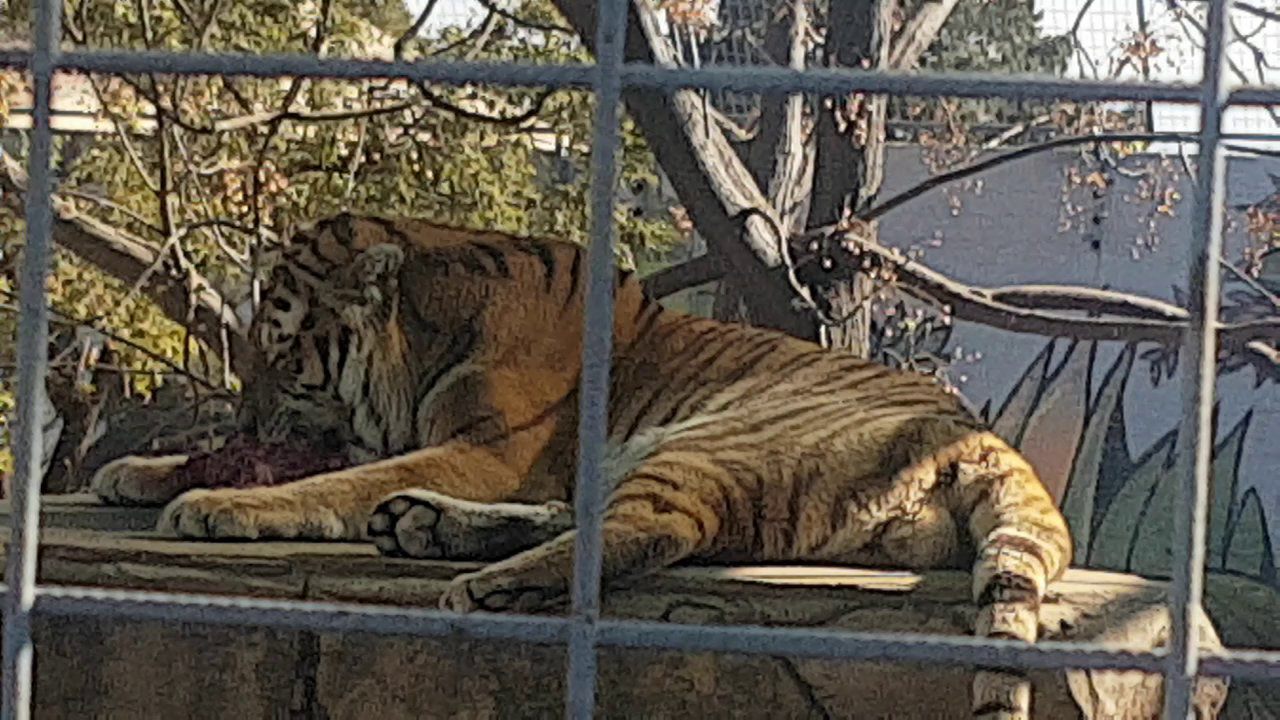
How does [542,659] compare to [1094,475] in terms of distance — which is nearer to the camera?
[542,659]

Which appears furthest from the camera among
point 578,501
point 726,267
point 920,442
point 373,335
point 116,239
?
point 116,239

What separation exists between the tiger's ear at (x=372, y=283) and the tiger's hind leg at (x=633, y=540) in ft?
2.21

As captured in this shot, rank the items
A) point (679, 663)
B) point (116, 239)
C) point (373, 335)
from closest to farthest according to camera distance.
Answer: point (679, 663) < point (373, 335) < point (116, 239)

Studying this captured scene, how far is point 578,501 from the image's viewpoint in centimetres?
151

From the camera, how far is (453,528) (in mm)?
2740

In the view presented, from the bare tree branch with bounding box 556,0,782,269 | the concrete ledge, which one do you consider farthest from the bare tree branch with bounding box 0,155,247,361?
the concrete ledge

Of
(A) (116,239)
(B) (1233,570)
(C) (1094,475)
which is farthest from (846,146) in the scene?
(A) (116,239)

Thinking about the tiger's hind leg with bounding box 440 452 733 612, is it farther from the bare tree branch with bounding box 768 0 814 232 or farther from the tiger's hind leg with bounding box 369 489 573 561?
the bare tree branch with bounding box 768 0 814 232

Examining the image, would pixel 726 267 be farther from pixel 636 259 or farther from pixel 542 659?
pixel 542 659

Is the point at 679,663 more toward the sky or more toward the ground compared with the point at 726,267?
more toward the ground

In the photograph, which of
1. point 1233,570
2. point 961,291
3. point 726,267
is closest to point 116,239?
point 726,267

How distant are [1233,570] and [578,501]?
2.17 meters

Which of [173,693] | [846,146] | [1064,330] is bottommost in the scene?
[173,693]

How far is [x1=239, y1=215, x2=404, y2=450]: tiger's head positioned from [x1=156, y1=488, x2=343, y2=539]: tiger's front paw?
0.41m
